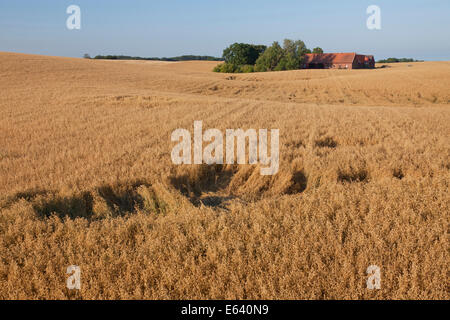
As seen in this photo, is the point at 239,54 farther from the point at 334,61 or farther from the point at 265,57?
the point at 334,61

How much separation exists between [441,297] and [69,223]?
3883 mm

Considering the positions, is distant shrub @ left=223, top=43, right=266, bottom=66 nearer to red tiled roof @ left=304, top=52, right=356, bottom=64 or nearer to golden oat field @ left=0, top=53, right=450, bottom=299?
red tiled roof @ left=304, top=52, right=356, bottom=64

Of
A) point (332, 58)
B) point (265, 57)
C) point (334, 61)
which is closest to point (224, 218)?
point (265, 57)

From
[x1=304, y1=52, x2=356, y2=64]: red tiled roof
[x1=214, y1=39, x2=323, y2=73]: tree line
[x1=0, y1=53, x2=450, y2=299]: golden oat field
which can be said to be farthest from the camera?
[x1=304, y1=52, x2=356, y2=64]: red tiled roof

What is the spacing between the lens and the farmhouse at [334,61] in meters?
73.4

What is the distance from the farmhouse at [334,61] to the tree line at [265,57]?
2176mm

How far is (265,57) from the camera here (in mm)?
71250

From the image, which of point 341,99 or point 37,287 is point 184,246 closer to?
point 37,287

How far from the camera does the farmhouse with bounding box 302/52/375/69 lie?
73.4m

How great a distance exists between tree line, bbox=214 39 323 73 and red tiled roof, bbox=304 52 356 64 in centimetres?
188

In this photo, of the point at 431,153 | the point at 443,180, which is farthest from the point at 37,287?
the point at 431,153

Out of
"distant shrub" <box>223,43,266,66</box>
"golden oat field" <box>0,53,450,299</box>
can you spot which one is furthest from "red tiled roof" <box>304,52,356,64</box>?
"golden oat field" <box>0,53,450,299</box>

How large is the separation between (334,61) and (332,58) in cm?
167

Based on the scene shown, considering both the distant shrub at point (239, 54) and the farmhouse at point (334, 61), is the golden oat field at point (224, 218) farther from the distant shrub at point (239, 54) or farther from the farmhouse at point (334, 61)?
the distant shrub at point (239, 54)
